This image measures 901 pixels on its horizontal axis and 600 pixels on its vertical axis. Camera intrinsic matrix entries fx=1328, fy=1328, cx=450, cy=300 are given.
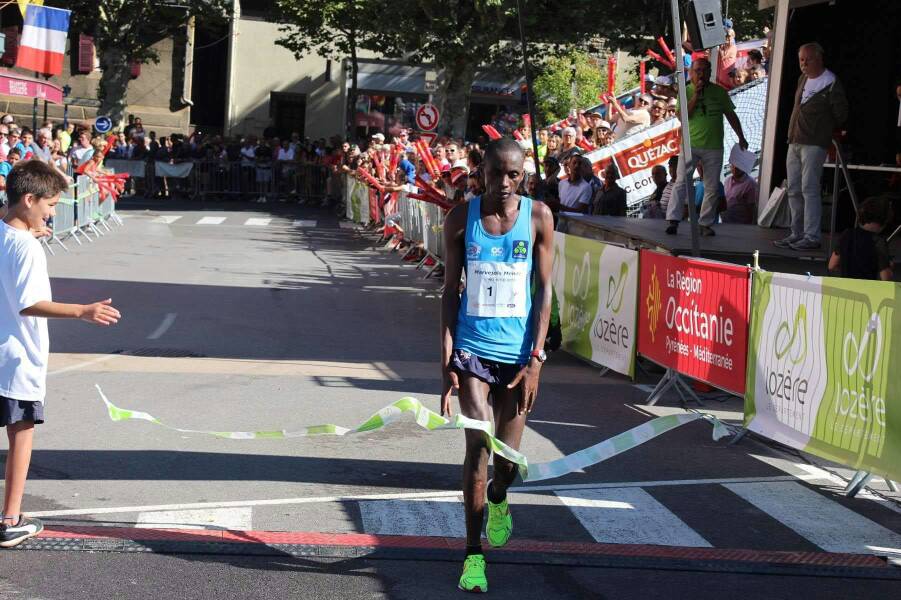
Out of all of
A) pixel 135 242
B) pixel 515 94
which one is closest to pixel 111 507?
pixel 135 242

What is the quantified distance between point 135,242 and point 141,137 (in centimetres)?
1754

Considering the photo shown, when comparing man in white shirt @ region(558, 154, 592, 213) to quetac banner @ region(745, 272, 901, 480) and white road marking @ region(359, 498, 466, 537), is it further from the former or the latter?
white road marking @ region(359, 498, 466, 537)

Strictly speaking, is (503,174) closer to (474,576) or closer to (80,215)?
(474,576)

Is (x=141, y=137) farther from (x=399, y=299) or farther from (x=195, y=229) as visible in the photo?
(x=399, y=299)

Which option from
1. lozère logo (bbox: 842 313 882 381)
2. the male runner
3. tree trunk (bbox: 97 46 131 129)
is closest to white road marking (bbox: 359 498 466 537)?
the male runner

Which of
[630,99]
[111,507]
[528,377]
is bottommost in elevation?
[111,507]

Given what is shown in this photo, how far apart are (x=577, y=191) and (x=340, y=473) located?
10105 mm

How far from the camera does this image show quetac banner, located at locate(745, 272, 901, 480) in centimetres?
777

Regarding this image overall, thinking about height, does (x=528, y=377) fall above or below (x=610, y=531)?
above

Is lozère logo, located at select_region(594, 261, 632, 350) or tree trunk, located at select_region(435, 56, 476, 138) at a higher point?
tree trunk, located at select_region(435, 56, 476, 138)

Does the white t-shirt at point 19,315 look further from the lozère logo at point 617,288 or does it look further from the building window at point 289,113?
the building window at point 289,113

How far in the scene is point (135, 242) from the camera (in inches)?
1024

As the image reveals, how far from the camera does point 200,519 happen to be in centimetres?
691

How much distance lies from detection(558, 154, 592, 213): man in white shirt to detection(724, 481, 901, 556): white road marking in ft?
31.0
